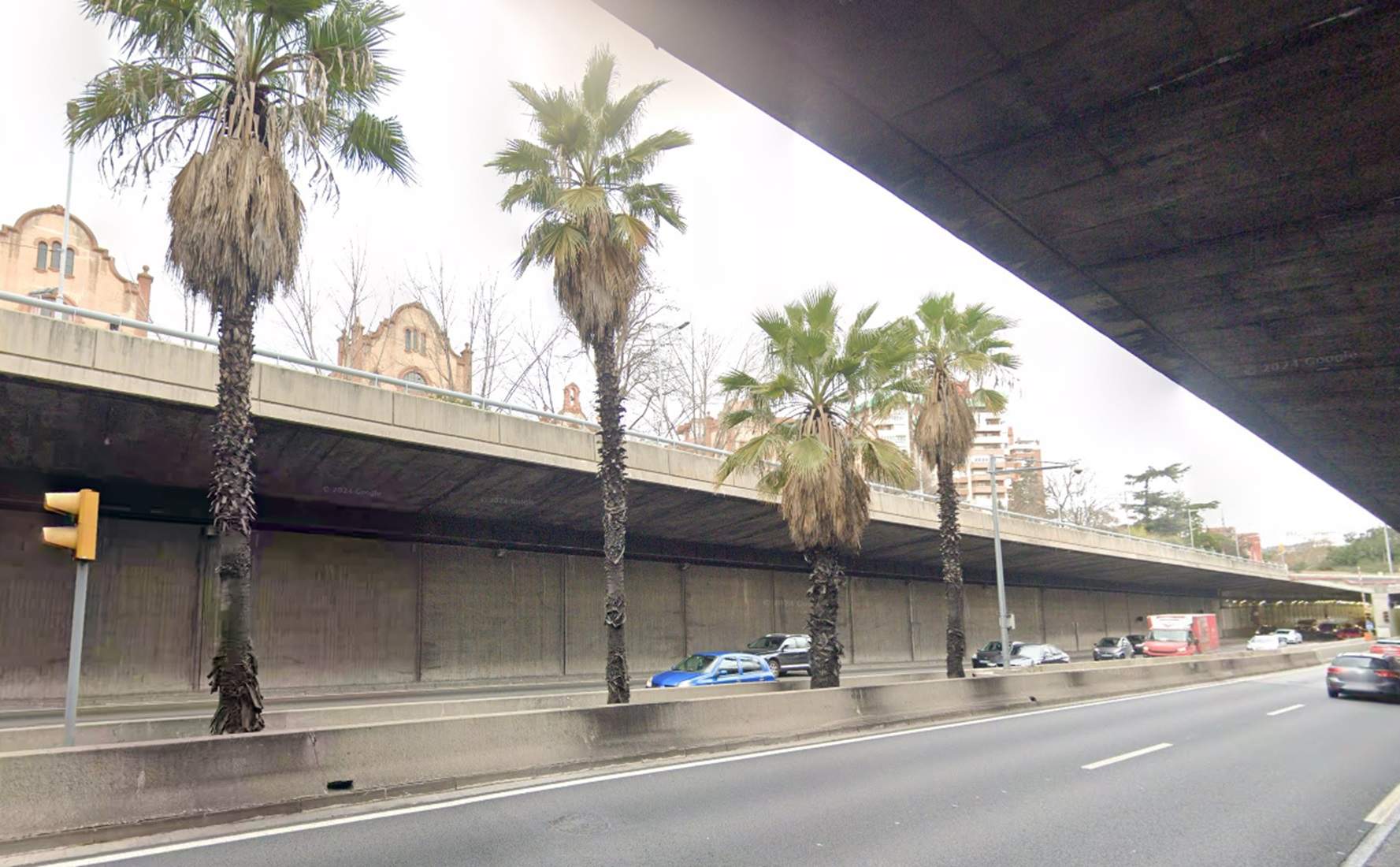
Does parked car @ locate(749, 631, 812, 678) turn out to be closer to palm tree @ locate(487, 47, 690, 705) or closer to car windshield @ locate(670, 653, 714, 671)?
car windshield @ locate(670, 653, 714, 671)

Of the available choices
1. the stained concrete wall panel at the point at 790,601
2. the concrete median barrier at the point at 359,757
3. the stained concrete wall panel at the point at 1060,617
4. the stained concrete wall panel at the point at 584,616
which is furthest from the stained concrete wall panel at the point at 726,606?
the stained concrete wall panel at the point at 1060,617

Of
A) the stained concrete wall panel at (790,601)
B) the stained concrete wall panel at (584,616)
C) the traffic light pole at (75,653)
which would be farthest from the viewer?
the stained concrete wall panel at (790,601)

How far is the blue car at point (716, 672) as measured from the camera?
72.6 feet

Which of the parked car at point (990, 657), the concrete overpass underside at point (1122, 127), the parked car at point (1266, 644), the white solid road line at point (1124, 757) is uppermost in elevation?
the concrete overpass underside at point (1122, 127)

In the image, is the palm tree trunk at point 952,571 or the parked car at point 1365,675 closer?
the palm tree trunk at point 952,571

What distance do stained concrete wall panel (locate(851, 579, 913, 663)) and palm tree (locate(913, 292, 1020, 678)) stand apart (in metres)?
16.0

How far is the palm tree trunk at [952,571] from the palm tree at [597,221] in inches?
406

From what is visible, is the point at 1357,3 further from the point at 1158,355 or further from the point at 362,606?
the point at 362,606

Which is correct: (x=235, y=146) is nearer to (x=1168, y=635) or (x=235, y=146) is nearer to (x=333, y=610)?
(x=333, y=610)

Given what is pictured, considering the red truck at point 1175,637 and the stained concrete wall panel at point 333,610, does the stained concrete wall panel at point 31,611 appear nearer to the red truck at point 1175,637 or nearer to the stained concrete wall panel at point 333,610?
the stained concrete wall panel at point 333,610

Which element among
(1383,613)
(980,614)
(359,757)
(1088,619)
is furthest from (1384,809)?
(1383,613)

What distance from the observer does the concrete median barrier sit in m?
7.40

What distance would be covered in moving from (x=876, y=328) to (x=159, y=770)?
14.5 metres

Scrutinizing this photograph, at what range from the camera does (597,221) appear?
51.1ft
